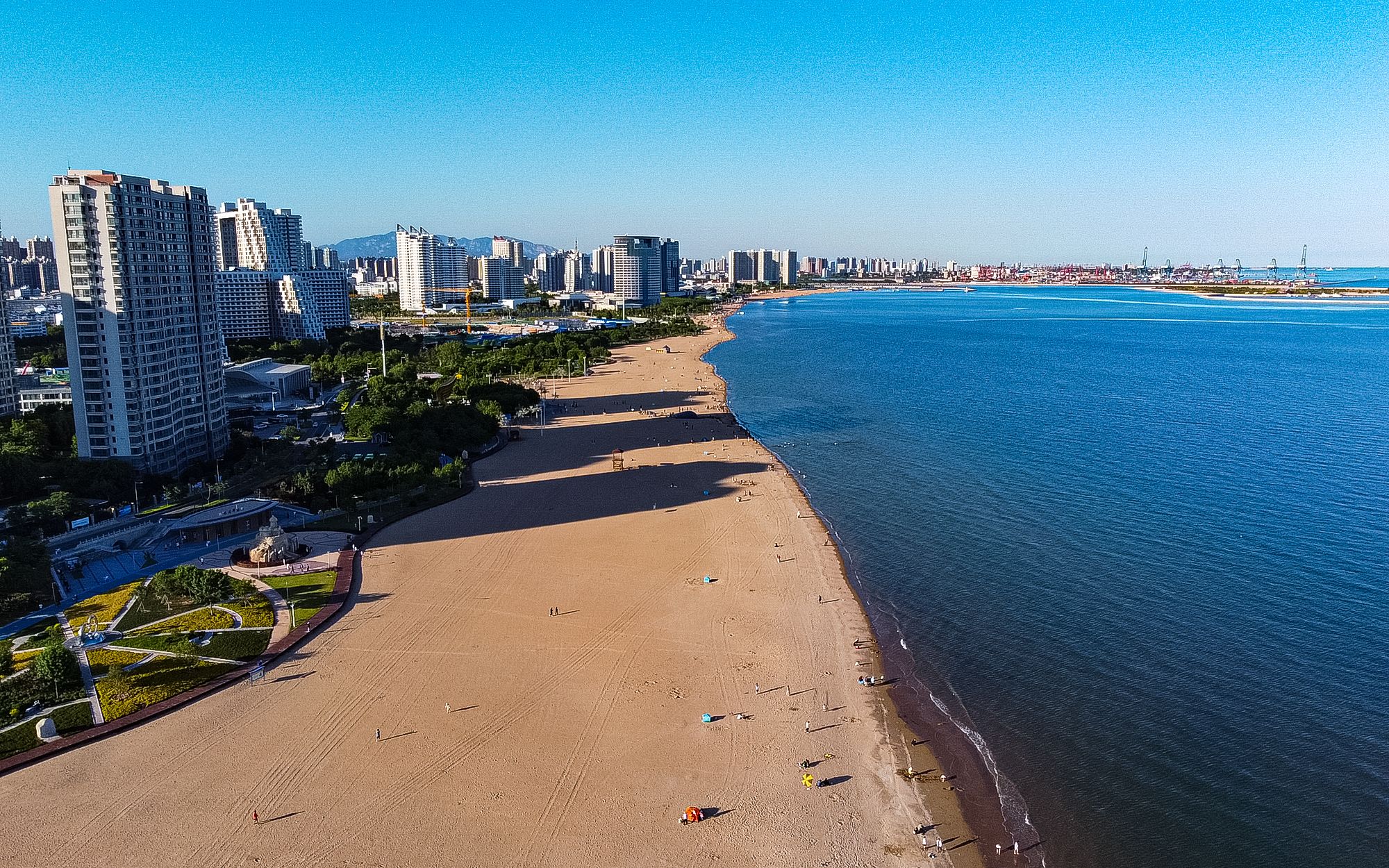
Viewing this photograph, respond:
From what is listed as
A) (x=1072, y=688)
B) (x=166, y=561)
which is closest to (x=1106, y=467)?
(x=1072, y=688)

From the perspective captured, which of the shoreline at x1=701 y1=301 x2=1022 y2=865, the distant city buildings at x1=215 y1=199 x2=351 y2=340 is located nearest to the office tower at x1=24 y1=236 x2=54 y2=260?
the distant city buildings at x1=215 y1=199 x2=351 y2=340

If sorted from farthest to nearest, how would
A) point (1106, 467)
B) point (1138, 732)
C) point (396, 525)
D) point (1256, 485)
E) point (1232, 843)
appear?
1. point (1106, 467)
2. point (1256, 485)
3. point (396, 525)
4. point (1138, 732)
5. point (1232, 843)

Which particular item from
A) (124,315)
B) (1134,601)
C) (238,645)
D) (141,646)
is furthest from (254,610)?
(1134,601)

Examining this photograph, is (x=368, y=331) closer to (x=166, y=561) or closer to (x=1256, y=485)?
(x=166, y=561)

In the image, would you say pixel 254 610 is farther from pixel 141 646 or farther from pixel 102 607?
pixel 102 607

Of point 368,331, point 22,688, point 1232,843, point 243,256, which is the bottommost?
point 1232,843

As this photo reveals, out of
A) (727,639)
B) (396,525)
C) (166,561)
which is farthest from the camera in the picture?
(396,525)
